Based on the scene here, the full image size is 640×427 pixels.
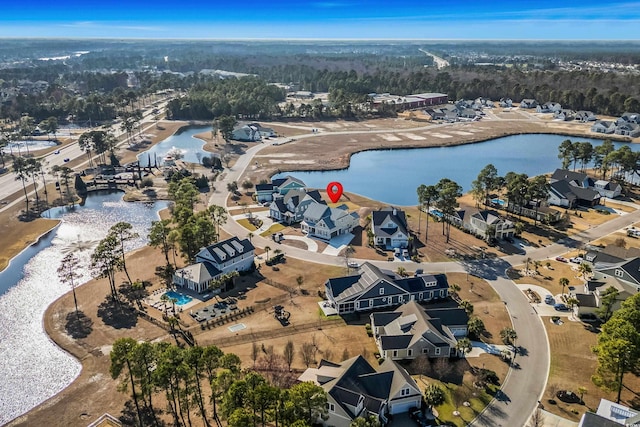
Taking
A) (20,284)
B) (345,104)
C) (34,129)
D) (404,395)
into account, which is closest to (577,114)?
(345,104)

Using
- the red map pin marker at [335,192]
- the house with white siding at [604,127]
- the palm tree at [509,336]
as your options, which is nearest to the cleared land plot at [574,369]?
the palm tree at [509,336]

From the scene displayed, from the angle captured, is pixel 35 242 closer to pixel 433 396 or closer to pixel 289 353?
pixel 289 353

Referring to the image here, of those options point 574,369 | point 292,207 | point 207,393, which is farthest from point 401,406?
point 292,207

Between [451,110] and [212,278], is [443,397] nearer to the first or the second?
[212,278]

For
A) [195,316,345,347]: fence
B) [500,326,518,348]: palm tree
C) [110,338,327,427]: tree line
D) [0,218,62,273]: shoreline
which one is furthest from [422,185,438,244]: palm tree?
[0,218,62,273]: shoreline

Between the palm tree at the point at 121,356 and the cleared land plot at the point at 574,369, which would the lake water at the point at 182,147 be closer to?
the palm tree at the point at 121,356

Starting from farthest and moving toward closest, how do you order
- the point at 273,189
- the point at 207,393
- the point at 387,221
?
the point at 273,189, the point at 387,221, the point at 207,393
